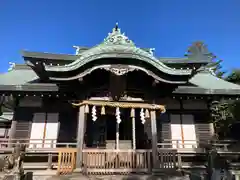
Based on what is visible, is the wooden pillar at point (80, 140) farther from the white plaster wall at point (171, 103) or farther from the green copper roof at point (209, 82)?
the green copper roof at point (209, 82)

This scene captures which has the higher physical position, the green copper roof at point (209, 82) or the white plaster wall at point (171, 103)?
the green copper roof at point (209, 82)

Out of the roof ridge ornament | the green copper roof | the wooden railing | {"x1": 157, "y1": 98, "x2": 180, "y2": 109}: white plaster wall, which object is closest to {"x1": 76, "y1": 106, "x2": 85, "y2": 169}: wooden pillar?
the wooden railing

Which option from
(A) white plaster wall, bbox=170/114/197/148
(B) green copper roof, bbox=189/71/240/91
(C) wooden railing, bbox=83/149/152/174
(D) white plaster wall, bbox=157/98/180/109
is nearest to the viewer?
(C) wooden railing, bbox=83/149/152/174

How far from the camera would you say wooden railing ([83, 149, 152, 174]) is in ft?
25.0

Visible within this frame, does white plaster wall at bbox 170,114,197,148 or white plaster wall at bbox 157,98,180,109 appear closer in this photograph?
white plaster wall at bbox 170,114,197,148

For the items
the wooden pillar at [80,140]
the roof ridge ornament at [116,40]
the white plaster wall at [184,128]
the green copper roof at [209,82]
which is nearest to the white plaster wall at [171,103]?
the white plaster wall at [184,128]

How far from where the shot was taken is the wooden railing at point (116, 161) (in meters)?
7.62

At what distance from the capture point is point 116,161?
305 inches

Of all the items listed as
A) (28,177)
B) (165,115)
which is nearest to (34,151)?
(28,177)

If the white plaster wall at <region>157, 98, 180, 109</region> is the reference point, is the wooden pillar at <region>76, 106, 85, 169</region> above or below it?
below

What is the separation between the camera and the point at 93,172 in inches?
297

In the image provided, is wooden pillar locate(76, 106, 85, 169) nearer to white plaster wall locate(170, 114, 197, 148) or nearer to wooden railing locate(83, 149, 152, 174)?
wooden railing locate(83, 149, 152, 174)

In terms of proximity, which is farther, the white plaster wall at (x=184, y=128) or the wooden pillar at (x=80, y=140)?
the white plaster wall at (x=184, y=128)

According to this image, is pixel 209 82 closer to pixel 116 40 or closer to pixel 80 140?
pixel 116 40
